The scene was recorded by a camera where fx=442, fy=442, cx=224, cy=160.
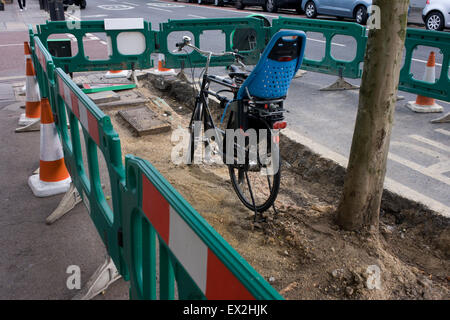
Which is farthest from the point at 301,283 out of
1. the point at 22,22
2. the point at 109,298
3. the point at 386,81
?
the point at 22,22

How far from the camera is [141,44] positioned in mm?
8617

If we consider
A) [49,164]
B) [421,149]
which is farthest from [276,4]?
[49,164]

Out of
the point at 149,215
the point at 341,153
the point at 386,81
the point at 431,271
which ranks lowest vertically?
the point at 431,271

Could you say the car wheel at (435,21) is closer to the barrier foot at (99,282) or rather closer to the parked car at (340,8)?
the parked car at (340,8)

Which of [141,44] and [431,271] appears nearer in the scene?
[431,271]

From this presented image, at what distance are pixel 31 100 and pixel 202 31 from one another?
379cm

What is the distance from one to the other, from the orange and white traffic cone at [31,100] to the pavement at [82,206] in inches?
10.6

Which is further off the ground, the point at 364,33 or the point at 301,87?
the point at 364,33

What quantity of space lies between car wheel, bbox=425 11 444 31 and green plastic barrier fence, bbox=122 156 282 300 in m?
15.9

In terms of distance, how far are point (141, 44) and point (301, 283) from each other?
658 centimetres

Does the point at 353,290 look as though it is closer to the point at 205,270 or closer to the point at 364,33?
the point at 205,270

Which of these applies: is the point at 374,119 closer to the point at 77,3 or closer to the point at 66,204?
the point at 66,204

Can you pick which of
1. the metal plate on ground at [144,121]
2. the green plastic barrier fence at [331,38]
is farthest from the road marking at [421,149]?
the metal plate on ground at [144,121]
